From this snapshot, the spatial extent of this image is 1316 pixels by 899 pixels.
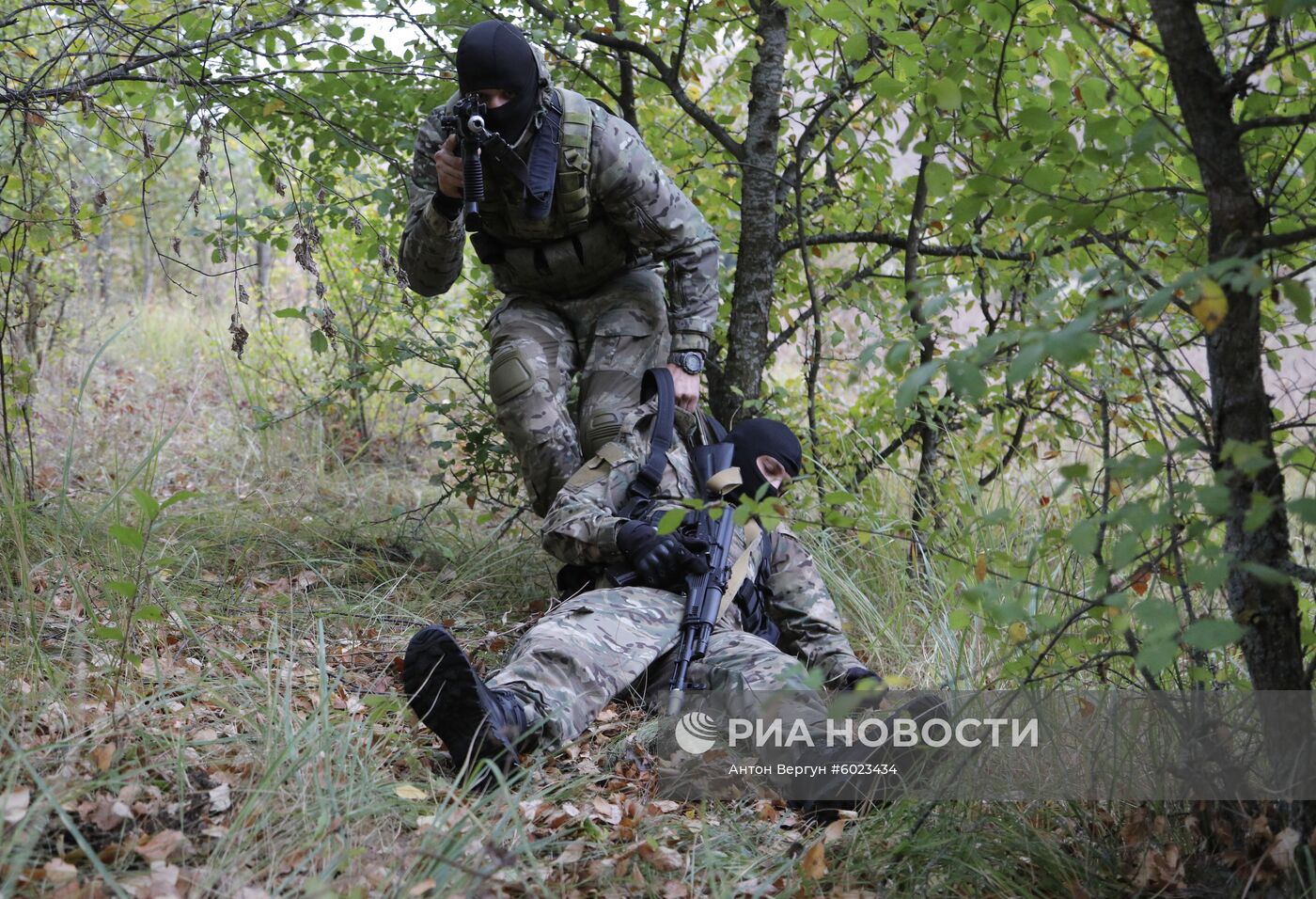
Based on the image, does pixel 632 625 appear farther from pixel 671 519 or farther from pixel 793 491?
pixel 793 491

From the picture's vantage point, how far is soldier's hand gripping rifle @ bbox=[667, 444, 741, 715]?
3.07m

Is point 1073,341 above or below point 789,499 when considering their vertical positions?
above

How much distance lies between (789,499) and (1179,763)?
83.2 inches

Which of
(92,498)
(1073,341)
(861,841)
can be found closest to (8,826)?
(861,841)

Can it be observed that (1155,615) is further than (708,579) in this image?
No

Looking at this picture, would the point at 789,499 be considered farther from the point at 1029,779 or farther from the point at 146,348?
the point at 146,348

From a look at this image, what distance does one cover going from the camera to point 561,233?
397 cm

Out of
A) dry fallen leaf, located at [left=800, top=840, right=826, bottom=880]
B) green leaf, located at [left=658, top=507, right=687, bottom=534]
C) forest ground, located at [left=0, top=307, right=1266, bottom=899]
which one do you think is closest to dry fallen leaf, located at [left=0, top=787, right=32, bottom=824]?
forest ground, located at [left=0, top=307, right=1266, bottom=899]

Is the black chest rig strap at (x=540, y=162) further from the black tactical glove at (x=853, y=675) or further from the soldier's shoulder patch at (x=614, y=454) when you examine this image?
the black tactical glove at (x=853, y=675)

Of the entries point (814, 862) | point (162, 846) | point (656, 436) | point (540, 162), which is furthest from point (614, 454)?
point (162, 846)

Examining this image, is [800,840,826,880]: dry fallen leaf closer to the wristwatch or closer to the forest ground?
the forest ground

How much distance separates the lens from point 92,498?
4.72 meters

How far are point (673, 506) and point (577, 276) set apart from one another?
45.3 inches

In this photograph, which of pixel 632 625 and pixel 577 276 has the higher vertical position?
pixel 577 276
